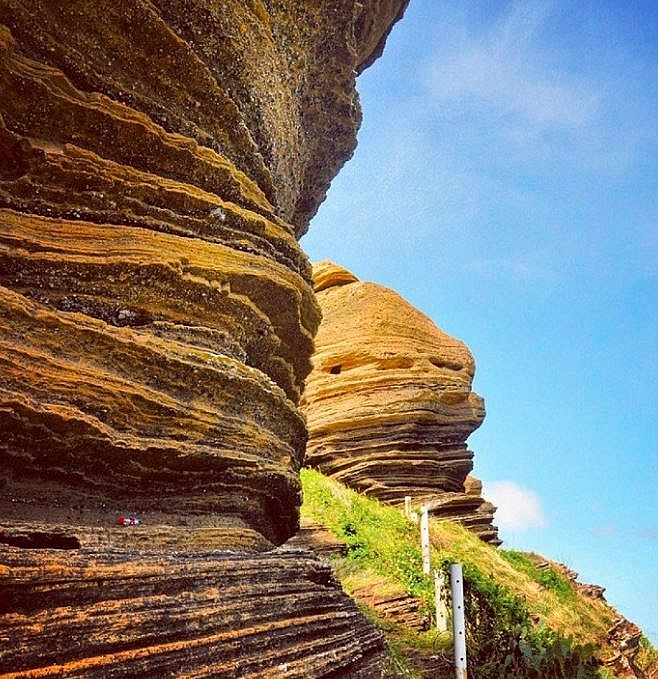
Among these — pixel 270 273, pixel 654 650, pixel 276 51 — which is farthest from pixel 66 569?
pixel 654 650

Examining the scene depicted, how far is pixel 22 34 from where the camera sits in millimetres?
4867

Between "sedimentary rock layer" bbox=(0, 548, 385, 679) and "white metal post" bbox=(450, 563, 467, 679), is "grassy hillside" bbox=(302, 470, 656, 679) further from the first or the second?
"sedimentary rock layer" bbox=(0, 548, 385, 679)

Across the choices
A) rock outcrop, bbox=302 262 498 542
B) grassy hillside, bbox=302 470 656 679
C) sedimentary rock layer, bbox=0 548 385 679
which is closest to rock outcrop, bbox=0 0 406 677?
sedimentary rock layer, bbox=0 548 385 679

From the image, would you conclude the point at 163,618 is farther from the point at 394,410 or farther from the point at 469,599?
the point at 394,410

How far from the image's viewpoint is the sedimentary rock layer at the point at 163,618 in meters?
3.04

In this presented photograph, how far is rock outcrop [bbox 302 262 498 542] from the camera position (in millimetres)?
19578

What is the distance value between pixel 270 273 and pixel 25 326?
2208mm

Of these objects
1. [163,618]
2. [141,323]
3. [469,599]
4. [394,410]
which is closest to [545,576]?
[394,410]

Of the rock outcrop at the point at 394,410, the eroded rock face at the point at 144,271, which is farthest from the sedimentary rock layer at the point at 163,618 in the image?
the rock outcrop at the point at 394,410

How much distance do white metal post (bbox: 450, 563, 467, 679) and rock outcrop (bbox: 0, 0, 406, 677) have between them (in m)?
2.29

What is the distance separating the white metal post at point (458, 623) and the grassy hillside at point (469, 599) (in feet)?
2.19

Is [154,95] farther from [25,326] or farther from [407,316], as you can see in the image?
[407,316]

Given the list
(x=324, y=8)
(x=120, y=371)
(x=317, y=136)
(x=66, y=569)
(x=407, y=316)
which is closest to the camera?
(x=66, y=569)

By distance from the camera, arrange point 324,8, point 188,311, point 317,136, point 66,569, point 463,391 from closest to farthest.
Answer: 1. point 66,569
2. point 188,311
3. point 324,8
4. point 317,136
5. point 463,391
